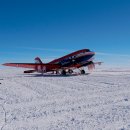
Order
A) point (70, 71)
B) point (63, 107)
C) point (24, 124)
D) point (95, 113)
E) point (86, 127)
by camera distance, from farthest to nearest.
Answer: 1. point (70, 71)
2. point (63, 107)
3. point (95, 113)
4. point (24, 124)
5. point (86, 127)

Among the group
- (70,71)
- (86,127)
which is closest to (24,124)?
(86,127)

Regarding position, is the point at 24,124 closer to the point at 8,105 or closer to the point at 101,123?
the point at 101,123

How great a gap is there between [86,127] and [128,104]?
392 centimetres

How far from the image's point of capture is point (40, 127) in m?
6.54

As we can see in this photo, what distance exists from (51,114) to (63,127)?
1.72 metres

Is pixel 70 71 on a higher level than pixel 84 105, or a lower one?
higher

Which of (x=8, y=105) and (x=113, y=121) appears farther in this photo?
(x=8, y=105)

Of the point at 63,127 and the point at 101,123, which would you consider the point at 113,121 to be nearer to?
the point at 101,123

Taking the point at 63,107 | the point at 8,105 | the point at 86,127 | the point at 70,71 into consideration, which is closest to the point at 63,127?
the point at 86,127

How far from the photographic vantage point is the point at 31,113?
8.30m

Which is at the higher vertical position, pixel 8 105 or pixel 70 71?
pixel 70 71

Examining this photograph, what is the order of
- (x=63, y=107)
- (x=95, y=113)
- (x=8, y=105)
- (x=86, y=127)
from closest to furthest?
(x=86, y=127) < (x=95, y=113) < (x=63, y=107) < (x=8, y=105)

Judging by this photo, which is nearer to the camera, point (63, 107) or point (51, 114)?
point (51, 114)

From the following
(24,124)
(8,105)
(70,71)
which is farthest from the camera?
(70,71)
